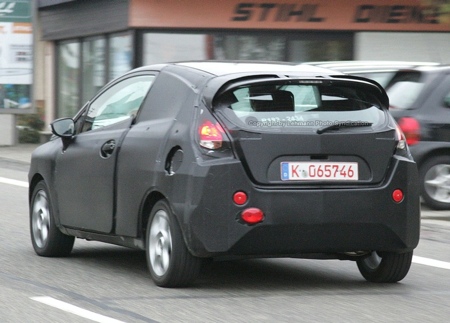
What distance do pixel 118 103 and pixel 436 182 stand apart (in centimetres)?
604

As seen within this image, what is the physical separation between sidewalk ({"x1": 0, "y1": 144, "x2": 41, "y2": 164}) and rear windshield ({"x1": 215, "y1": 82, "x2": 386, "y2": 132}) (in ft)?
48.8

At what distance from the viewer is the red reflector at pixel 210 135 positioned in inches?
283

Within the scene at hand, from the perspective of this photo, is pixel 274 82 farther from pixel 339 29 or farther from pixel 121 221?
pixel 339 29

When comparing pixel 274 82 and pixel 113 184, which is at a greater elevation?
pixel 274 82

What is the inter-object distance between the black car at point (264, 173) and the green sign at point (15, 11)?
1849cm

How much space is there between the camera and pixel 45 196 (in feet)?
30.6

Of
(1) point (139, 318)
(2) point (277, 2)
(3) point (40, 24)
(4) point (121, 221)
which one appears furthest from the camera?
(3) point (40, 24)

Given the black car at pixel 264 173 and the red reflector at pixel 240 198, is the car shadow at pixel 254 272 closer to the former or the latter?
the black car at pixel 264 173

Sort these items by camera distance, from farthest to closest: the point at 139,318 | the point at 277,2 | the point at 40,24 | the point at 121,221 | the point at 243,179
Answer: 1. the point at 40,24
2. the point at 277,2
3. the point at 121,221
4. the point at 243,179
5. the point at 139,318

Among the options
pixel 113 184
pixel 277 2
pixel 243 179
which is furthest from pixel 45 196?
pixel 277 2

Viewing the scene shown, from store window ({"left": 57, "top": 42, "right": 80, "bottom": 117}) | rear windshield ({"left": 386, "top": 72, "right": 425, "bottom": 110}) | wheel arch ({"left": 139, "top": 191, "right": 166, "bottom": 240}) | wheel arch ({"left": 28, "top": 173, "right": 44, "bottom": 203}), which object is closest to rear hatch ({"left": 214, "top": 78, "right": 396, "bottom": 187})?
wheel arch ({"left": 139, "top": 191, "right": 166, "bottom": 240})

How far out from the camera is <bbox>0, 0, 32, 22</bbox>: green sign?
25906 millimetres

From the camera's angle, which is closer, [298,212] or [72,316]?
[72,316]

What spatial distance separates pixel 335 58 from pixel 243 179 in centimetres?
1884
